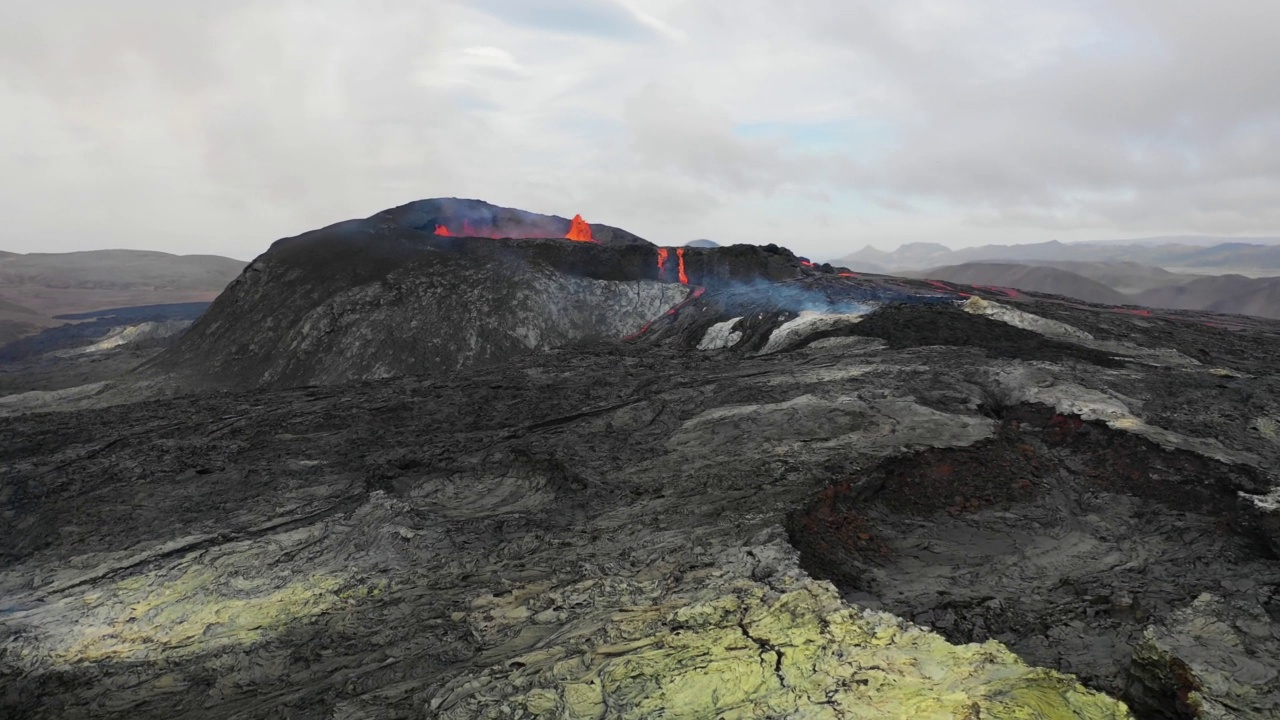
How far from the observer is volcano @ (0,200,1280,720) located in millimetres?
5426

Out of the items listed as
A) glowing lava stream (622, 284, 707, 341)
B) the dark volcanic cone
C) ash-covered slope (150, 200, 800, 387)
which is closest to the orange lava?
the dark volcanic cone

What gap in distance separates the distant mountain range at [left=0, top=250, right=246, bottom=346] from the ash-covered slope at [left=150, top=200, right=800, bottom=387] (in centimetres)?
3309

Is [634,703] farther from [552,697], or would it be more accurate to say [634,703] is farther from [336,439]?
[336,439]

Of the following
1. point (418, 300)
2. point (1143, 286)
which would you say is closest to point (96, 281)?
point (418, 300)

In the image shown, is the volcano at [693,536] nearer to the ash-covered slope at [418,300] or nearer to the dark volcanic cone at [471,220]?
the ash-covered slope at [418,300]

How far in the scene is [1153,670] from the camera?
198 inches

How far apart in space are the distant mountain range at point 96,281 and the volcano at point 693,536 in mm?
47775

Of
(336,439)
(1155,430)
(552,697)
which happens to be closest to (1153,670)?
(552,697)

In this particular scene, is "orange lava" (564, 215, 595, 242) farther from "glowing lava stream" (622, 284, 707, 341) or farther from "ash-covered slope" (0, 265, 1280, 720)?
"ash-covered slope" (0, 265, 1280, 720)

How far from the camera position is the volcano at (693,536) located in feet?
17.8

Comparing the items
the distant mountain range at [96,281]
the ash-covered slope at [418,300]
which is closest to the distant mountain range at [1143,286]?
the ash-covered slope at [418,300]

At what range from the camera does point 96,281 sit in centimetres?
7888

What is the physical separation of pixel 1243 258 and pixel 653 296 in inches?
6873

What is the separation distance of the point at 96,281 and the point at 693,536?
94.4 m
